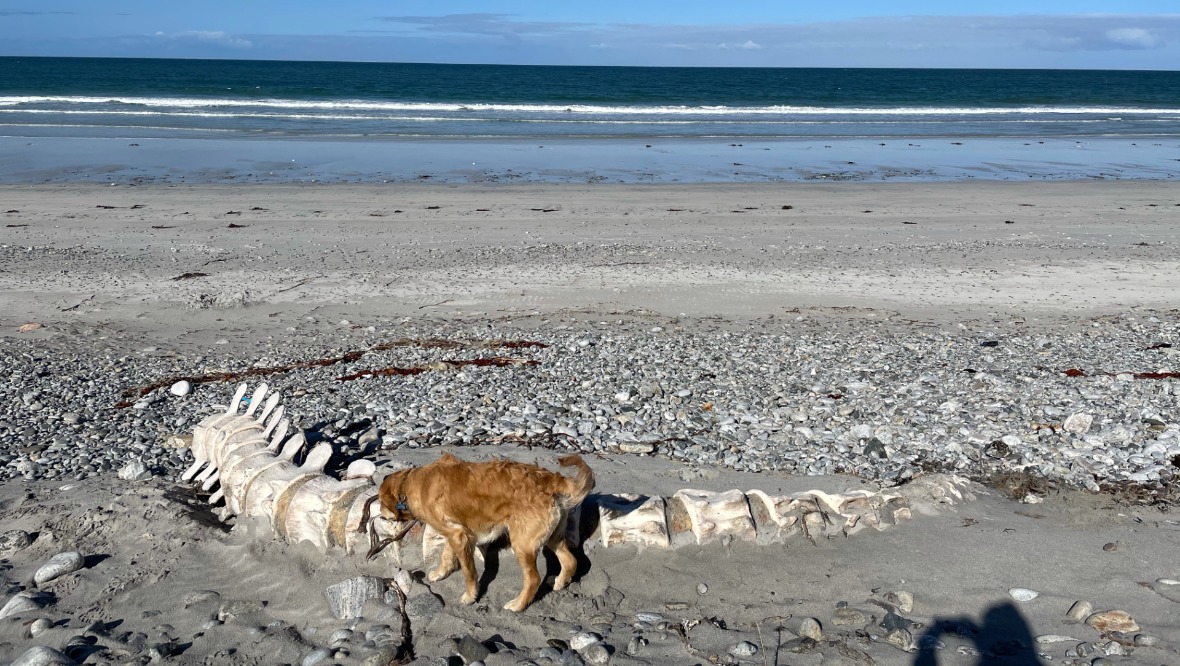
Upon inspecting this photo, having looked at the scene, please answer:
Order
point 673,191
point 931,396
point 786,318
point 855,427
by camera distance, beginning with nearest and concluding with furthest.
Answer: point 855,427 < point 931,396 < point 786,318 < point 673,191

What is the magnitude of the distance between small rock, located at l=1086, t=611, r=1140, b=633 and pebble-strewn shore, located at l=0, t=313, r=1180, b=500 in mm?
1473

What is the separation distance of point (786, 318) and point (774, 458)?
4.08 metres

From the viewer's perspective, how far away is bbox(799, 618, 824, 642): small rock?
379 centimetres

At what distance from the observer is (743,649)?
371 cm

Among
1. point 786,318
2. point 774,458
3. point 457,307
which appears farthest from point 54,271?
point 774,458

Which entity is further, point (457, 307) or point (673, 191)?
point (673, 191)

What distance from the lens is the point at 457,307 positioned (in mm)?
9969

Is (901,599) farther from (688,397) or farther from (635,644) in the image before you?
(688,397)

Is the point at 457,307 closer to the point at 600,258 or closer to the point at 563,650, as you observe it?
the point at 600,258

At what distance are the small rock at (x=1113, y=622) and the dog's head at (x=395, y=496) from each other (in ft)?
9.53

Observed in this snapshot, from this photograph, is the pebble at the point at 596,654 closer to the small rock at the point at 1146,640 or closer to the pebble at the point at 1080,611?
the pebble at the point at 1080,611

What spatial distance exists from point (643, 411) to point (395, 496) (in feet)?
8.38

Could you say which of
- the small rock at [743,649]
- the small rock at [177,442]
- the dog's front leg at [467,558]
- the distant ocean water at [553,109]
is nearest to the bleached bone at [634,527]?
the dog's front leg at [467,558]

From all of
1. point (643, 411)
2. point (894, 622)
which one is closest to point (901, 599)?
point (894, 622)
